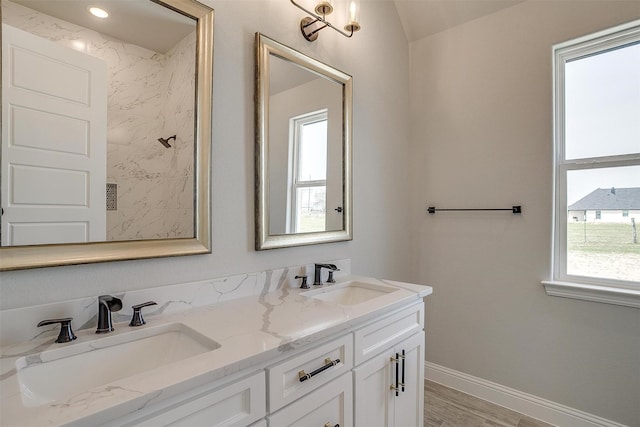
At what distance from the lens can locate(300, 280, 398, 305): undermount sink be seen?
1550mm

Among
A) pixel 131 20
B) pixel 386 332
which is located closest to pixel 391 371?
pixel 386 332

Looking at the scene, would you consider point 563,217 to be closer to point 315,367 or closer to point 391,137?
point 391,137

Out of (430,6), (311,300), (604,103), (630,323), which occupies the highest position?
(430,6)

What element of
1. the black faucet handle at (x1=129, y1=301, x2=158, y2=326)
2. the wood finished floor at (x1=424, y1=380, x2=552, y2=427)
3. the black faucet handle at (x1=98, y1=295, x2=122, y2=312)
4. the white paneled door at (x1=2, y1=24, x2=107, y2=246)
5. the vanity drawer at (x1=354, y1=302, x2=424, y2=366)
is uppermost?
the white paneled door at (x1=2, y1=24, x2=107, y2=246)

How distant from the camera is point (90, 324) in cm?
98

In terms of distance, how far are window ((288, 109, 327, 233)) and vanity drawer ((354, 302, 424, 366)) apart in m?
0.62

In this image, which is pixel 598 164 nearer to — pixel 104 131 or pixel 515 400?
pixel 515 400

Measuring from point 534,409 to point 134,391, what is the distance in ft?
7.64

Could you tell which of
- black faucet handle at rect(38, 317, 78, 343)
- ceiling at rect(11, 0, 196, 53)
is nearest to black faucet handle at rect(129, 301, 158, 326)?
black faucet handle at rect(38, 317, 78, 343)

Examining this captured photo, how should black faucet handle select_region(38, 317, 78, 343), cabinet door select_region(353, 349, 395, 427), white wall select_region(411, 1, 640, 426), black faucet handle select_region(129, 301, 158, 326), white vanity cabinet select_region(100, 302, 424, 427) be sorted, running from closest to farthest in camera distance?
white vanity cabinet select_region(100, 302, 424, 427), black faucet handle select_region(38, 317, 78, 343), black faucet handle select_region(129, 301, 158, 326), cabinet door select_region(353, 349, 395, 427), white wall select_region(411, 1, 640, 426)

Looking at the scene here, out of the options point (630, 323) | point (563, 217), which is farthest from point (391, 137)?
point (630, 323)

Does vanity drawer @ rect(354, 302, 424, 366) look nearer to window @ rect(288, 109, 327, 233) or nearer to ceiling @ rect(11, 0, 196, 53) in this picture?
window @ rect(288, 109, 327, 233)

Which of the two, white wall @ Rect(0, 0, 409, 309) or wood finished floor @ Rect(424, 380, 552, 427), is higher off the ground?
white wall @ Rect(0, 0, 409, 309)

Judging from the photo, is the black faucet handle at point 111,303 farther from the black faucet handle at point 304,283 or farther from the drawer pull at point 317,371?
the black faucet handle at point 304,283
